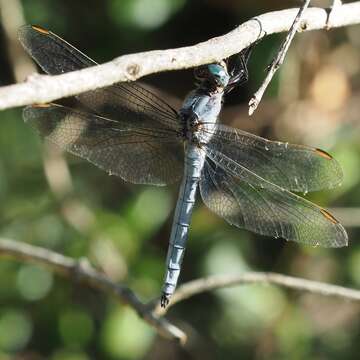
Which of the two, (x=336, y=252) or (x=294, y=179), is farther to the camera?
(x=336, y=252)

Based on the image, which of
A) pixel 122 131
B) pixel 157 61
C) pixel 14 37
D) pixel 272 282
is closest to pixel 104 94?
pixel 122 131

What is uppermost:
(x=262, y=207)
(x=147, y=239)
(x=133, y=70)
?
(x=147, y=239)

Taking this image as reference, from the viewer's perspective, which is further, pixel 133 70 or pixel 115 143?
pixel 115 143

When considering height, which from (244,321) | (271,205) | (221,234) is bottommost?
(271,205)

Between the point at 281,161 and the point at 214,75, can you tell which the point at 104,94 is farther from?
the point at 281,161

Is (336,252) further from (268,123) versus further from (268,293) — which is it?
(268,123)

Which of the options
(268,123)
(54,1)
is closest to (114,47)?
(54,1)

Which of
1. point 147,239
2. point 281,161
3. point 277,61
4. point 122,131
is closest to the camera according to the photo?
point 277,61

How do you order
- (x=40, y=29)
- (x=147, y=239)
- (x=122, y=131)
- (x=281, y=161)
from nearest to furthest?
(x=40, y=29) < (x=281, y=161) < (x=122, y=131) < (x=147, y=239)
